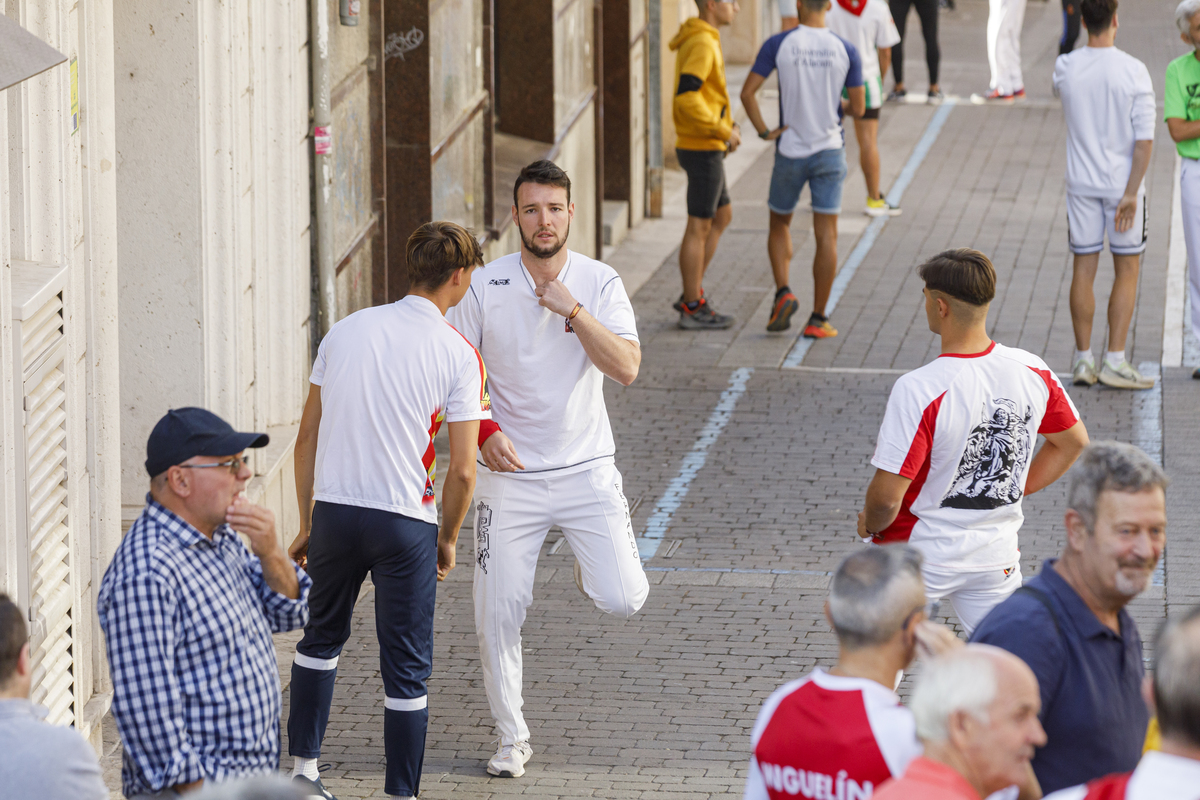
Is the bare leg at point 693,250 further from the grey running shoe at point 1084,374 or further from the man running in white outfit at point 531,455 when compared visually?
the man running in white outfit at point 531,455

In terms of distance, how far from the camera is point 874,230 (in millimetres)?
14883

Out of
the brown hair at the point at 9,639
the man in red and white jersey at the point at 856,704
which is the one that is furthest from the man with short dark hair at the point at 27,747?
the man in red and white jersey at the point at 856,704

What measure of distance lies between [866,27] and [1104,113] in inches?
258

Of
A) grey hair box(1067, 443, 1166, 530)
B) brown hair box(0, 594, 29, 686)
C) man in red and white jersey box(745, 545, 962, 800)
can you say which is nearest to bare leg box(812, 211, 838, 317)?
grey hair box(1067, 443, 1166, 530)

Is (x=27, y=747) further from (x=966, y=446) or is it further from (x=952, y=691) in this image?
(x=966, y=446)

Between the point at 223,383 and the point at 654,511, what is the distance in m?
2.52

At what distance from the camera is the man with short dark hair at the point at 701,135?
11.7 meters

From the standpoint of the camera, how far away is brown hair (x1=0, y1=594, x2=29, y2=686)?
10.4 feet

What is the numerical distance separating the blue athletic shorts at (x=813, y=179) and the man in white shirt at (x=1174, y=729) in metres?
8.86

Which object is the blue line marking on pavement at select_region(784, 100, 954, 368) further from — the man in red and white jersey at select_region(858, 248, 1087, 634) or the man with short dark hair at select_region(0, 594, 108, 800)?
the man with short dark hair at select_region(0, 594, 108, 800)

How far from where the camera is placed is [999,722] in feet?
9.46

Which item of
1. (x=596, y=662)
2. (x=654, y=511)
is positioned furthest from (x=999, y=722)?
(x=654, y=511)

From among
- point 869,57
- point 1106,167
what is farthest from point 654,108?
point 1106,167

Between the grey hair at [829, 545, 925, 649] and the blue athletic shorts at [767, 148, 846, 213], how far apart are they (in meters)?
8.42
